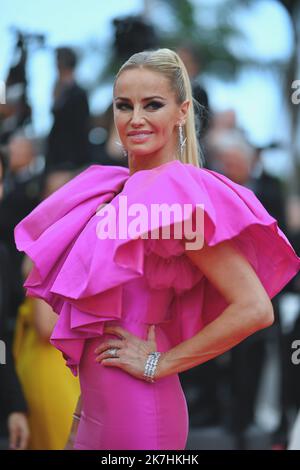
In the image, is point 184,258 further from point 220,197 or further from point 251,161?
point 251,161

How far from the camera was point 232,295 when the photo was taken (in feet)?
7.90

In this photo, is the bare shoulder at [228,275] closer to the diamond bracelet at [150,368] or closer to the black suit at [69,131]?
the diamond bracelet at [150,368]

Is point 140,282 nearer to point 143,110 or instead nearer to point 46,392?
point 143,110

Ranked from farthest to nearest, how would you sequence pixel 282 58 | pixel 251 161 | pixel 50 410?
pixel 282 58 < pixel 251 161 < pixel 50 410

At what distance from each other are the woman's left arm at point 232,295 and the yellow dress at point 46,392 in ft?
6.12

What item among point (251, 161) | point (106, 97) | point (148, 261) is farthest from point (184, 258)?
point (106, 97)

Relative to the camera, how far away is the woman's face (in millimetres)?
2502

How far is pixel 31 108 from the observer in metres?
5.11

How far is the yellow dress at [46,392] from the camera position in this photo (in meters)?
4.21

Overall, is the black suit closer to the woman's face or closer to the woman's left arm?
the woman's face

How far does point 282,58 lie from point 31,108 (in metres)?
1.82

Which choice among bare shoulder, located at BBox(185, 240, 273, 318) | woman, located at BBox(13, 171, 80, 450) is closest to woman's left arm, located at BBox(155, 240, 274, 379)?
bare shoulder, located at BBox(185, 240, 273, 318)

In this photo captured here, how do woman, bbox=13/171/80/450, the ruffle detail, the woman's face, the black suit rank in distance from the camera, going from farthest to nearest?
the black suit, woman, bbox=13/171/80/450, the woman's face, the ruffle detail

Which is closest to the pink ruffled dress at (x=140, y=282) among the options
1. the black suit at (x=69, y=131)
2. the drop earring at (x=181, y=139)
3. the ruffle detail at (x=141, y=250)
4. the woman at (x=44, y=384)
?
the ruffle detail at (x=141, y=250)
